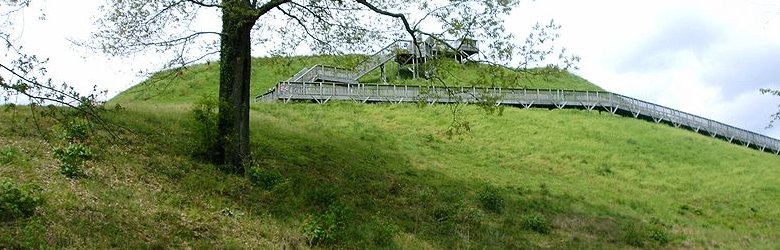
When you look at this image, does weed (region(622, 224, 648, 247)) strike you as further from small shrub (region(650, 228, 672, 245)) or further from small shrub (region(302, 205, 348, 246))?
small shrub (region(302, 205, 348, 246))

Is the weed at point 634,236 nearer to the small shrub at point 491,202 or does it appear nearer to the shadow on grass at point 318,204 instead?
the shadow on grass at point 318,204

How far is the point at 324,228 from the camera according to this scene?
39.7 feet

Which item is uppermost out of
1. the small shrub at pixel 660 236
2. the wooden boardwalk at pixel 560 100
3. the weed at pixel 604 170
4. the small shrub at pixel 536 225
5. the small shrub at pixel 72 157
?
the wooden boardwalk at pixel 560 100

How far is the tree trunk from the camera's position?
15508 millimetres

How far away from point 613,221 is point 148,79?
45.4 feet

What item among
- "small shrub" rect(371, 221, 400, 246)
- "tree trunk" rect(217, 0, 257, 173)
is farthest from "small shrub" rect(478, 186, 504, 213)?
"tree trunk" rect(217, 0, 257, 173)

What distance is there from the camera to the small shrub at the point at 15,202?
9.13 metres

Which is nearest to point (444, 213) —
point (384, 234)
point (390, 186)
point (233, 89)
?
point (390, 186)

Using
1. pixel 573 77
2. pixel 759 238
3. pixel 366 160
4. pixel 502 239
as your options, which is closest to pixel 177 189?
pixel 502 239

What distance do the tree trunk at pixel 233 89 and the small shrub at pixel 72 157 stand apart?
322 centimetres

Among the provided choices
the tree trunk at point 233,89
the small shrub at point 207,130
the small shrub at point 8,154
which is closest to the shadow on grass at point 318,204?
the small shrub at point 207,130

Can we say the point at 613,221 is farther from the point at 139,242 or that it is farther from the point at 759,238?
the point at 139,242

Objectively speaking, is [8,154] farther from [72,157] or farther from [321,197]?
[321,197]

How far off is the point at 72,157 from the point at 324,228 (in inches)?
216
